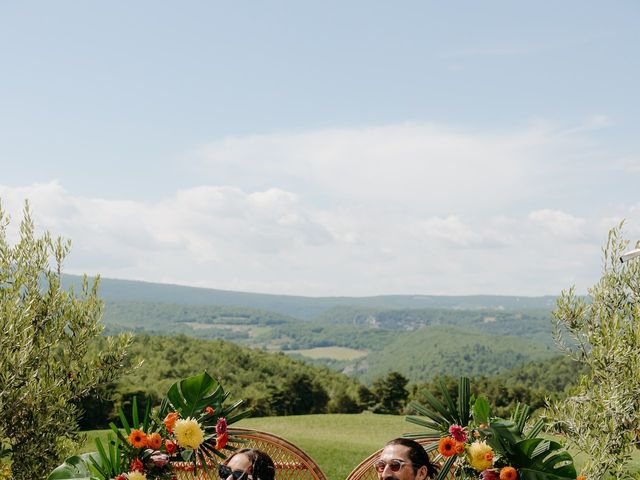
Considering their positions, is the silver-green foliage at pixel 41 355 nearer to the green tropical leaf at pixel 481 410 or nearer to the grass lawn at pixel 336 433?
the green tropical leaf at pixel 481 410

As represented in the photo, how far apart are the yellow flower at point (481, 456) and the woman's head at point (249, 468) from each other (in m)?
1.24

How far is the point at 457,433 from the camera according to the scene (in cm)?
436

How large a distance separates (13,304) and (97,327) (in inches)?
43.8

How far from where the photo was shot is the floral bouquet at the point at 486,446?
14.1 ft

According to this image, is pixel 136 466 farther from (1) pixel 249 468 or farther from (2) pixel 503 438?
(2) pixel 503 438

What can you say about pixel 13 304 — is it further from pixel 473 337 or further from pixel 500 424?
pixel 473 337

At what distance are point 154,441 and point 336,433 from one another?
22.0m

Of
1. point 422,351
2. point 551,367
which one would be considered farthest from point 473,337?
point 551,367

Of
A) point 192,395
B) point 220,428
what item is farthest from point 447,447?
point 192,395

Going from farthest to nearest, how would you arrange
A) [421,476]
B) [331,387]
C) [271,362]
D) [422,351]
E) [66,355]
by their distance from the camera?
1. [422,351]
2. [271,362]
3. [331,387]
4. [66,355]
5. [421,476]

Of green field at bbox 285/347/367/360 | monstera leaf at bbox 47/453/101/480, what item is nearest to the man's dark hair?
monstera leaf at bbox 47/453/101/480

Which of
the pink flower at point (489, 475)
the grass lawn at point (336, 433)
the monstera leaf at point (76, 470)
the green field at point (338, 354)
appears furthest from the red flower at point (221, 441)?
the green field at point (338, 354)

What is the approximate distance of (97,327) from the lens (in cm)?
796

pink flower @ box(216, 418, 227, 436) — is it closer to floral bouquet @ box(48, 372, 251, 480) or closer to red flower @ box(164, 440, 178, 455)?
floral bouquet @ box(48, 372, 251, 480)
